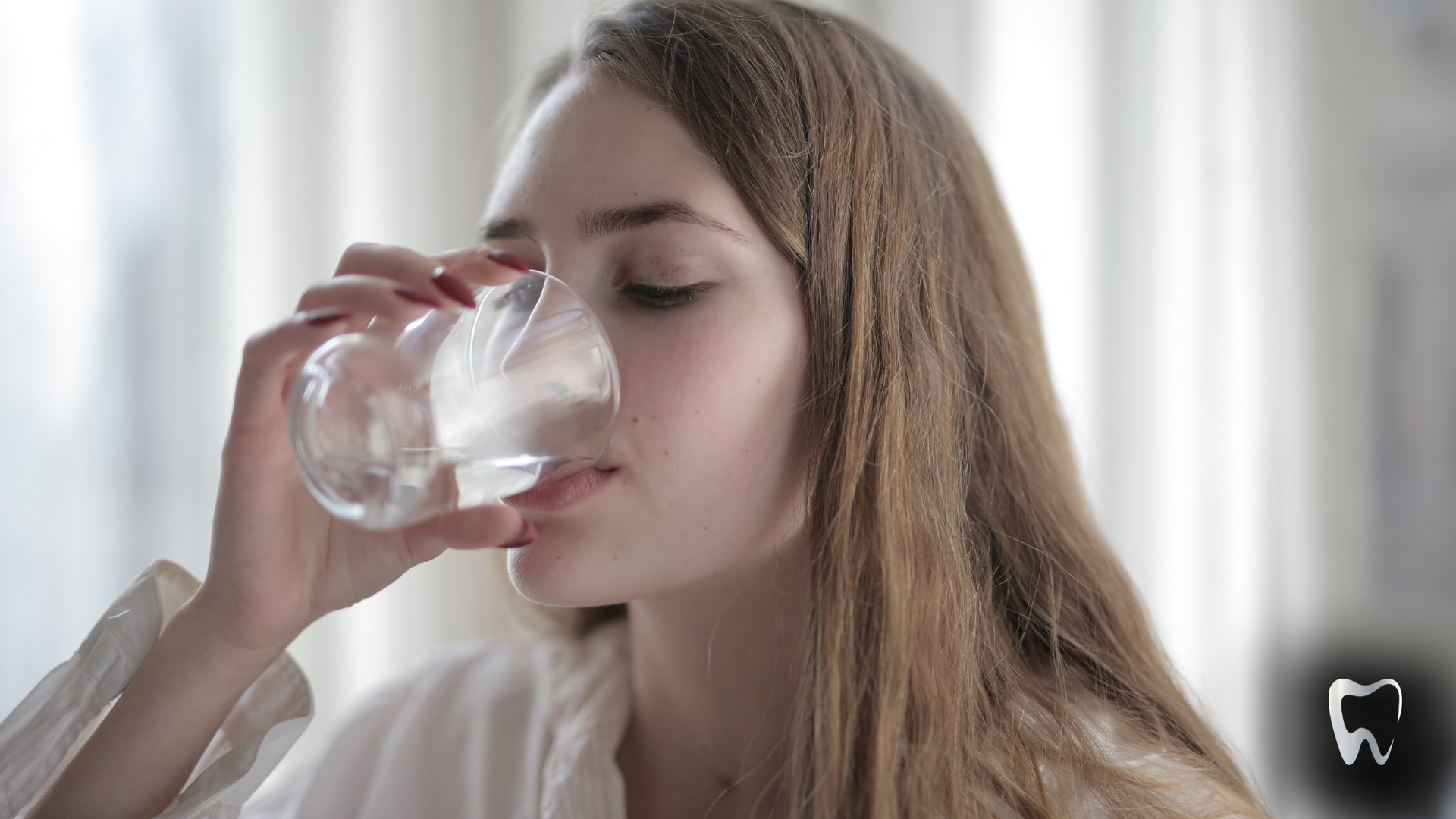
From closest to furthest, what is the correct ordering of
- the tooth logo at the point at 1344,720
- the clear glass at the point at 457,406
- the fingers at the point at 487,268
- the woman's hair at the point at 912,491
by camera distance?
the clear glass at the point at 457,406 < the fingers at the point at 487,268 < the woman's hair at the point at 912,491 < the tooth logo at the point at 1344,720

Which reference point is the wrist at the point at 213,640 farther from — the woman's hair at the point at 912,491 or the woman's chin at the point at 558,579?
the woman's hair at the point at 912,491

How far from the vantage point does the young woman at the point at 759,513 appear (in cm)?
77

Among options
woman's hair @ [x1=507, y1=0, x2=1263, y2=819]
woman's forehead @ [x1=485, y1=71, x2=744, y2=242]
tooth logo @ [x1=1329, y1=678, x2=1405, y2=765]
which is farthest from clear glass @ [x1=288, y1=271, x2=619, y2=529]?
tooth logo @ [x1=1329, y1=678, x2=1405, y2=765]

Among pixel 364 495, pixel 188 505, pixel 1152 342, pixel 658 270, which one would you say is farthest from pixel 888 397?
pixel 188 505

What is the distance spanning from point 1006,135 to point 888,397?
0.92 metres

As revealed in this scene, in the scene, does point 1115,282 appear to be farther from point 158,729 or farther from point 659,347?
point 158,729

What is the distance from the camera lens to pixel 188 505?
1.45 m

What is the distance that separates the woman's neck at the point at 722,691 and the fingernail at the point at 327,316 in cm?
44

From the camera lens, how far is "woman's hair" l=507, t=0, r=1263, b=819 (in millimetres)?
796

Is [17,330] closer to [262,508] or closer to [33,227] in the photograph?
[33,227]

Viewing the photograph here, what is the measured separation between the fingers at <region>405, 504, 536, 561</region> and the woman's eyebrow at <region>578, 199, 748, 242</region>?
0.82 feet

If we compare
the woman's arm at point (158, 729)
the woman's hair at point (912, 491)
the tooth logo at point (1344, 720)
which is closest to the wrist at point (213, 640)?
the woman's arm at point (158, 729)

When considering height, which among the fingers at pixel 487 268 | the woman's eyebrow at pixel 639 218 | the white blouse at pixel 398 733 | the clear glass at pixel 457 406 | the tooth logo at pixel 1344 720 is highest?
the woman's eyebrow at pixel 639 218

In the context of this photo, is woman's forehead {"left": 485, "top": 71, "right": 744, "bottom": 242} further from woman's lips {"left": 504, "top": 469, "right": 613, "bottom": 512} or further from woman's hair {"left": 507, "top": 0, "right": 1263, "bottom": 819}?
woman's lips {"left": 504, "top": 469, "right": 613, "bottom": 512}
